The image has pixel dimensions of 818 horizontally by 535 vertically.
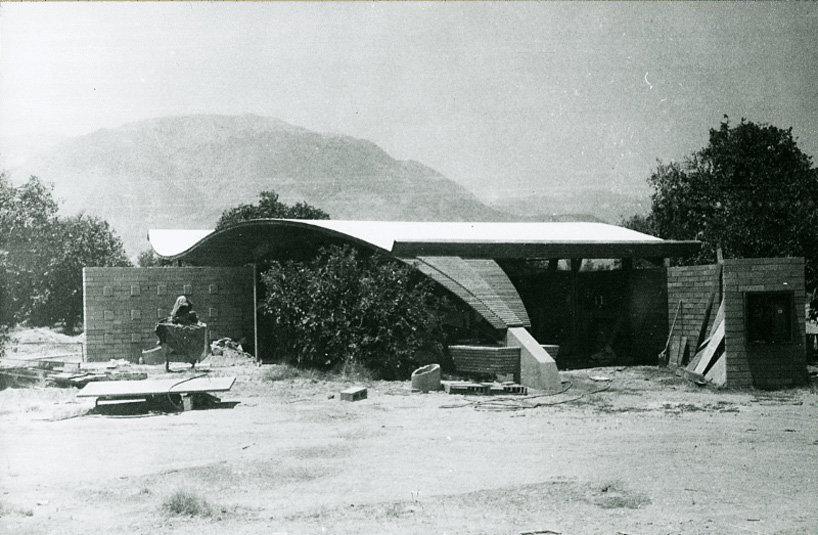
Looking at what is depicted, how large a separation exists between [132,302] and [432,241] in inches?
307

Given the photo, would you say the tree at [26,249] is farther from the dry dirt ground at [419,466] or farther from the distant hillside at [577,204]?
the distant hillside at [577,204]

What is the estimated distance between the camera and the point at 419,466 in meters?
8.08

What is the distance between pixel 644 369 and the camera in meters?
16.2

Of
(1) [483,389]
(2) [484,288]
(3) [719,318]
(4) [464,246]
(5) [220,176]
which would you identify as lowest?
(1) [483,389]

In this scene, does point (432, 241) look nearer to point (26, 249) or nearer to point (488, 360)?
point (488, 360)

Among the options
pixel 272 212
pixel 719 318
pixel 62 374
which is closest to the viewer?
pixel 62 374

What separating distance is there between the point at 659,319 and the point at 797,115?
16.7ft

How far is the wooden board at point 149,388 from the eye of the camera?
11500 millimetres

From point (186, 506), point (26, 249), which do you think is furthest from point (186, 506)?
point (26, 249)

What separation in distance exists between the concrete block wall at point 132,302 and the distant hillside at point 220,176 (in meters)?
67.1

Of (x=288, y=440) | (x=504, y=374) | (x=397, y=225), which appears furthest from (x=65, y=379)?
(x=397, y=225)

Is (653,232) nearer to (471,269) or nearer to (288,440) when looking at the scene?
(471,269)

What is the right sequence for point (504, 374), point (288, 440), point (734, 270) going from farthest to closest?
point (504, 374)
point (734, 270)
point (288, 440)

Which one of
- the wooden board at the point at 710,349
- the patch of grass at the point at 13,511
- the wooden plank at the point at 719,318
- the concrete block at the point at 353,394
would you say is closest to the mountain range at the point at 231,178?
the wooden plank at the point at 719,318
